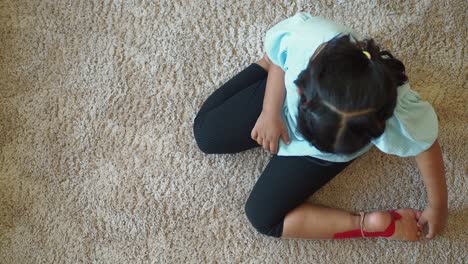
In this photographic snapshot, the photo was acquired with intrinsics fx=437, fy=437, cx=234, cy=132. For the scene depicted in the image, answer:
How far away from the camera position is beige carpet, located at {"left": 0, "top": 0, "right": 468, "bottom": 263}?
2.95 ft

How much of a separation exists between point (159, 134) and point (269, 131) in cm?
26

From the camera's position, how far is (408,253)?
0.89 metres

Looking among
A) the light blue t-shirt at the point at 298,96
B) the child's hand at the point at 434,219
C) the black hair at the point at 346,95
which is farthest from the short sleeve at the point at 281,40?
the child's hand at the point at 434,219

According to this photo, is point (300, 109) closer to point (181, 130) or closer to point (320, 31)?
point (320, 31)

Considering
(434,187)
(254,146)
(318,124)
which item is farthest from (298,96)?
(434,187)

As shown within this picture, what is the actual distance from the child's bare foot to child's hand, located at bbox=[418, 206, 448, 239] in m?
0.02

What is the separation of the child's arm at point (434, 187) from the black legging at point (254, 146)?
0.14 metres

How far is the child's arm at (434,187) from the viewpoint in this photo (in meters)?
0.77

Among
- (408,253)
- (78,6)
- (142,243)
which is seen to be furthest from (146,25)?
(408,253)

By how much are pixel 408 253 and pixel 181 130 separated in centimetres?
53

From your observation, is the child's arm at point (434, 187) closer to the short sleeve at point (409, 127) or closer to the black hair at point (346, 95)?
the short sleeve at point (409, 127)

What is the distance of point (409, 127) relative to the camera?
67cm

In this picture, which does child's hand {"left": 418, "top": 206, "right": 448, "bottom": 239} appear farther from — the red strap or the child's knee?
the child's knee

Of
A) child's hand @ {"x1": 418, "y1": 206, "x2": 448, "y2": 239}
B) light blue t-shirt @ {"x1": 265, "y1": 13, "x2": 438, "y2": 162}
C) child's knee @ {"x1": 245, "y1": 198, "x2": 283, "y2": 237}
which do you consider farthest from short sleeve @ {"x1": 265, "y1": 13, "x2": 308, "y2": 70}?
child's hand @ {"x1": 418, "y1": 206, "x2": 448, "y2": 239}
